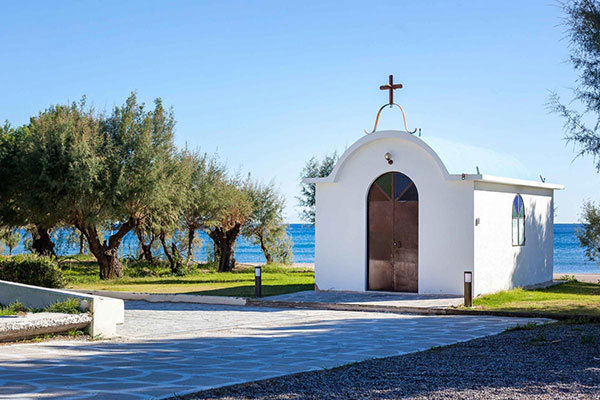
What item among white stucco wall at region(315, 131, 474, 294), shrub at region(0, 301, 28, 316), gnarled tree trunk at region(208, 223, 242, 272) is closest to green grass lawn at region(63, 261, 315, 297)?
white stucco wall at region(315, 131, 474, 294)

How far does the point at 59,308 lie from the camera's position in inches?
472

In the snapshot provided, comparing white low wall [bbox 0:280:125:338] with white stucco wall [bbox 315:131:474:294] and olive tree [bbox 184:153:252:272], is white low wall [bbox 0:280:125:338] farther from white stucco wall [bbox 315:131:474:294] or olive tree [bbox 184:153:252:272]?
olive tree [bbox 184:153:252:272]

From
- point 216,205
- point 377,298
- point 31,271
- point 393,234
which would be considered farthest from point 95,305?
point 216,205

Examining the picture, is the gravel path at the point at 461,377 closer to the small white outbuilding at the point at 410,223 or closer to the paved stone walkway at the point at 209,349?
the paved stone walkway at the point at 209,349

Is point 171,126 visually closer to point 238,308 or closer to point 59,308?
point 238,308

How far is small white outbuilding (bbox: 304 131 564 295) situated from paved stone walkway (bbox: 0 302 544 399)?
3.59m

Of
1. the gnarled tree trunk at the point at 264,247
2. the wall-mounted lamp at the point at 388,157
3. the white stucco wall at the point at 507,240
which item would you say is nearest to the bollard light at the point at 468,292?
the white stucco wall at the point at 507,240

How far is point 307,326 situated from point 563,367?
18.8 feet

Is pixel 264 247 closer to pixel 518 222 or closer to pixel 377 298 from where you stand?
pixel 518 222

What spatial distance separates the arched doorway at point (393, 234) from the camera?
61.7 ft

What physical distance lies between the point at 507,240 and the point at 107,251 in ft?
48.5

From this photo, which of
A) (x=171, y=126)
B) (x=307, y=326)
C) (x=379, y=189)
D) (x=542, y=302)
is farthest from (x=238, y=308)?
(x=171, y=126)

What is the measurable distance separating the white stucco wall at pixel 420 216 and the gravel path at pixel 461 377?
786cm

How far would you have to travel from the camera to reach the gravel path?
6.80m
